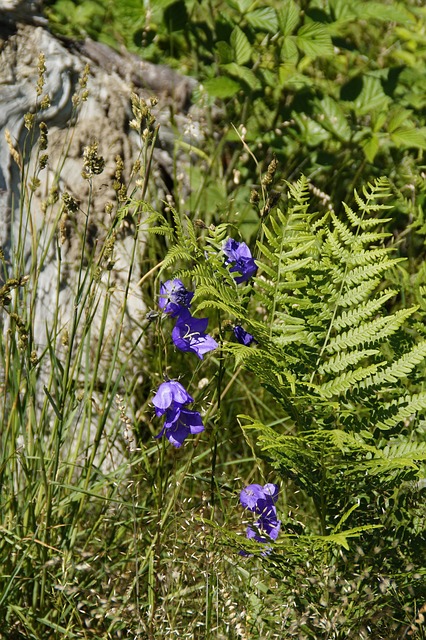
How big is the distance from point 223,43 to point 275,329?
1.71m

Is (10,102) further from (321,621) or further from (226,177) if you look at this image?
(321,621)

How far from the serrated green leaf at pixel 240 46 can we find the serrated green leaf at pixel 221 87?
85 mm

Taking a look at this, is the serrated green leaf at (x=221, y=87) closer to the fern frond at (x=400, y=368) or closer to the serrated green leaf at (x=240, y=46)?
the serrated green leaf at (x=240, y=46)

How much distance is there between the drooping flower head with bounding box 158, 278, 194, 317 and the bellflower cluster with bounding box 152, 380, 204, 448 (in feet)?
0.54

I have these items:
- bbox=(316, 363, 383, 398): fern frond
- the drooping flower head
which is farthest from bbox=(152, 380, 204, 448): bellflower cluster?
bbox=(316, 363, 383, 398): fern frond

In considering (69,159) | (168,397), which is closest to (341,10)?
(69,159)

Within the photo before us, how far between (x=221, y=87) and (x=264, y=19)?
1.06ft

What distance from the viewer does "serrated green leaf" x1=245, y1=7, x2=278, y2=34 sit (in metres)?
3.22

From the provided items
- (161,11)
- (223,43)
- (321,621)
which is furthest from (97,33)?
(321,621)

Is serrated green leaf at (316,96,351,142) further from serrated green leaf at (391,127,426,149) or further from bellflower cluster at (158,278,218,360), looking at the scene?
bellflower cluster at (158,278,218,360)

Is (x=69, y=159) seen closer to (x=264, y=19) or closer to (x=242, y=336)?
(x=264, y=19)

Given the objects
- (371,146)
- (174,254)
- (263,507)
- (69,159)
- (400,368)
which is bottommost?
(263,507)

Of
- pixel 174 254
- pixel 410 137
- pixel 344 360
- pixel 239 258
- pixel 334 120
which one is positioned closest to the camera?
pixel 174 254

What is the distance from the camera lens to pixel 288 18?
→ 3150mm
